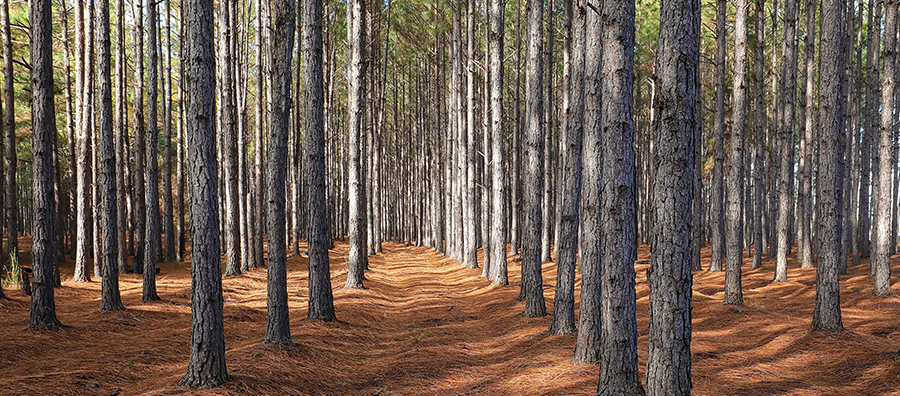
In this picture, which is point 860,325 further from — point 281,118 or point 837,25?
point 281,118

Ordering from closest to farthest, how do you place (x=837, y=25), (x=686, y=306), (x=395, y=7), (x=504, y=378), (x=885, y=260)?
(x=686, y=306), (x=504, y=378), (x=837, y=25), (x=885, y=260), (x=395, y=7)

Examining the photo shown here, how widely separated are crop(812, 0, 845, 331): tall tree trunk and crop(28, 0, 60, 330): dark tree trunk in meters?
11.2

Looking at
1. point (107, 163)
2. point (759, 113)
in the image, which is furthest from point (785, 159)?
point (107, 163)

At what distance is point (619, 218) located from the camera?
5395mm

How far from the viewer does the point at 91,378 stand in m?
6.05

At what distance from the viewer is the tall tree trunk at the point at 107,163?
31.2 feet

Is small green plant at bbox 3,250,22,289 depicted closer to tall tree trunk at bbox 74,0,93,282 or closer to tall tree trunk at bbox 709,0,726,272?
tall tree trunk at bbox 74,0,93,282

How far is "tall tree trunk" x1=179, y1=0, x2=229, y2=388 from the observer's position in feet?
18.6

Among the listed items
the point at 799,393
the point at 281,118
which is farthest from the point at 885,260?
the point at 281,118

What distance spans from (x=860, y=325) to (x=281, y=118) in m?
9.83

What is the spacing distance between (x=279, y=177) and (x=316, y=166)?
1816 millimetres

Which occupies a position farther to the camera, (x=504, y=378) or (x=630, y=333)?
(x=504, y=378)

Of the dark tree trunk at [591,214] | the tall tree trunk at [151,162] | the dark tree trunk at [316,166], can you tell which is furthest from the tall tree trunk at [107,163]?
the dark tree trunk at [591,214]

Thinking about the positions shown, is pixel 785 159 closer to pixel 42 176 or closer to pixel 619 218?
pixel 619 218
